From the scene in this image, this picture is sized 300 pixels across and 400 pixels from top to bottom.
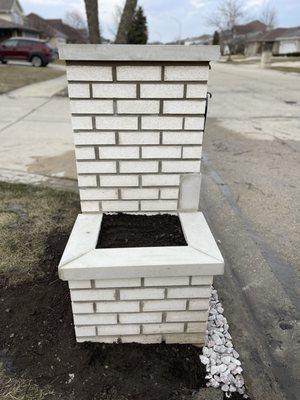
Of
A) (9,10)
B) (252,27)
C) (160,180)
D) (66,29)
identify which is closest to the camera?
(160,180)

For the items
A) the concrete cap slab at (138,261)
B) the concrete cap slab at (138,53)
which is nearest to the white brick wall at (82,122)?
the concrete cap slab at (138,53)

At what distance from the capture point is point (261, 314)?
253cm

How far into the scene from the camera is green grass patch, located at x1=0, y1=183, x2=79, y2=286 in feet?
9.50

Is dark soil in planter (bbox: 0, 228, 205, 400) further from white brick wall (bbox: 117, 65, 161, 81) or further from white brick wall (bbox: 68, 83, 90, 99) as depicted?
white brick wall (bbox: 117, 65, 161, 81)

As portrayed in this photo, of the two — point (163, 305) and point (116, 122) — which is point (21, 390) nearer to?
point (163, 305)

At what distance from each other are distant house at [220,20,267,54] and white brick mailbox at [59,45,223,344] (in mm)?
65590

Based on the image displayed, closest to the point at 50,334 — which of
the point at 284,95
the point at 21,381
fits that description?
the point at 21,381

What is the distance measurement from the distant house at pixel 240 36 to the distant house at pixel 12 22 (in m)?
32.5

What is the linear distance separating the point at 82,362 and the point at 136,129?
1.42 metres

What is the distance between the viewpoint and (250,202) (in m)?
4.41

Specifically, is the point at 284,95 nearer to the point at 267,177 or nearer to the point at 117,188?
the point at 267,177

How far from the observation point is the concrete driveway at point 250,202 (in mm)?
2260

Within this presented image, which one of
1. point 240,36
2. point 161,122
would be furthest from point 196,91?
point 240,36

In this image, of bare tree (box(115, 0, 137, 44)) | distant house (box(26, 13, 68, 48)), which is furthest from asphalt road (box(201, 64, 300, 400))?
distant house (box(26, 13, 68, 48))
